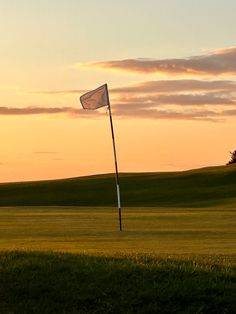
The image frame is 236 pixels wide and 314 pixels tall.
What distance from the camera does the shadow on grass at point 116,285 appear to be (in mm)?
15258

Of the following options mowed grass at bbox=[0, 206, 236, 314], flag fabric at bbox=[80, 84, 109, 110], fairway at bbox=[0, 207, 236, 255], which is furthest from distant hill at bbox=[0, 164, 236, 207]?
mowed grass at bbox=[0, 206, 236, 314]

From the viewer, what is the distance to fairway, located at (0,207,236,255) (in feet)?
71.9

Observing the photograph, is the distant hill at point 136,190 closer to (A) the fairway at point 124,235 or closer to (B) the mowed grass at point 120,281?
(A) the fairway at point 124,235

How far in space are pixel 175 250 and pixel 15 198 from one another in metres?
63.5

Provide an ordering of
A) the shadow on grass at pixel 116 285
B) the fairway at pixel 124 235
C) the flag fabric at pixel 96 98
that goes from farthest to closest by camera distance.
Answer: the flag fabric at pixel 96 98 → the fairway at pixel 124 235 → the shadow on grass at pixel 116 285

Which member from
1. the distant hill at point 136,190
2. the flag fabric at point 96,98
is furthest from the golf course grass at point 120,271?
the distant hill at point 136,190

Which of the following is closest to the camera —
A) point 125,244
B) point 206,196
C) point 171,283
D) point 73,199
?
point 171,283

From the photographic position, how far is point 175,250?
21.1m

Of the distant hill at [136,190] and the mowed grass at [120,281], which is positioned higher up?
the distant hill at [136,190]

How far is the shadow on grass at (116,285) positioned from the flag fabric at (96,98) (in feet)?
57.6

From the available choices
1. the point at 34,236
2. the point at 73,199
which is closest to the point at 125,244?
the point at 34,236

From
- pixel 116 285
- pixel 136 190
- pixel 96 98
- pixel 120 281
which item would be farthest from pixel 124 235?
pixel 136 190

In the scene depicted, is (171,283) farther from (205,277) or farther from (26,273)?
(26,273)

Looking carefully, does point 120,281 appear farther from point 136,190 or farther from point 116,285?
point 136,190
